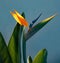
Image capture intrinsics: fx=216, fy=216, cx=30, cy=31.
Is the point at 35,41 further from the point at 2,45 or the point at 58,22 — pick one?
the point at 2,45

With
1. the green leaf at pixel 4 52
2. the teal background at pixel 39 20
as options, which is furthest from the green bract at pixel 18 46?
the teal background at pixel 39 20

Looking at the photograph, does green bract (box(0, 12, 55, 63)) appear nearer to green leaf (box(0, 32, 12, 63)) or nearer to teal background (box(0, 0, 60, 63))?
green leaf (box(0, 32, 12, 63))

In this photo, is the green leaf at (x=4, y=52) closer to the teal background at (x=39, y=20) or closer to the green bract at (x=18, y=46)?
the green bract at (x=18, y=46)

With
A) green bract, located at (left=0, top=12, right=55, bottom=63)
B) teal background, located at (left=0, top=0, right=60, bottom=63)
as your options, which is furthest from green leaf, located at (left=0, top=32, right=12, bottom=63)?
teal background, located at (left=0, top=0, right=60, bottom=63)

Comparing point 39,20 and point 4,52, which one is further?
point 39,20

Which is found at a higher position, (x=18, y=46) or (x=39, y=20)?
(x=18, y=46)

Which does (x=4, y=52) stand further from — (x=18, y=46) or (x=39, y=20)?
(x=39, y=20)

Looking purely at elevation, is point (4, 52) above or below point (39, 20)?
above

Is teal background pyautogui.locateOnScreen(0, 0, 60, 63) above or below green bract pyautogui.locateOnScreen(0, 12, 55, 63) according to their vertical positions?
below

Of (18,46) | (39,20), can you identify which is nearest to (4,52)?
(18,46)
